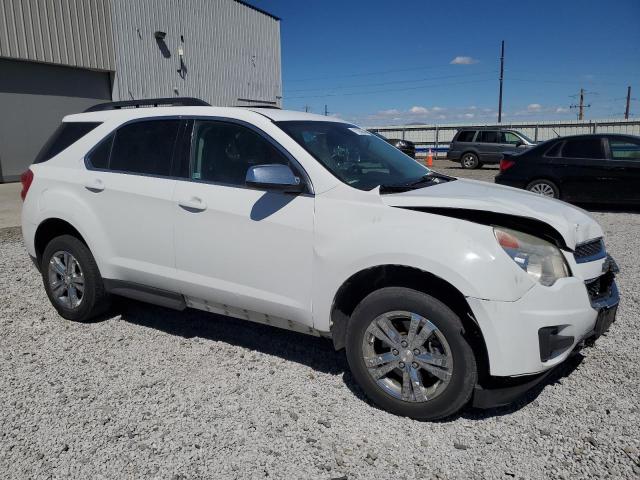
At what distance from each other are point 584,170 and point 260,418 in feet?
29.3

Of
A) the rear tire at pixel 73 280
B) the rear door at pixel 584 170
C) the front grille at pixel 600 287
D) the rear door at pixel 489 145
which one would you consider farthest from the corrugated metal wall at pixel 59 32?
the front grille at pixel 600 287

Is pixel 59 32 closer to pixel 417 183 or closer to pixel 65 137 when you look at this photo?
pixel 65 137

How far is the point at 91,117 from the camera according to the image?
14.1 feet

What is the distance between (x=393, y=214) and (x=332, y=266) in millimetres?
464

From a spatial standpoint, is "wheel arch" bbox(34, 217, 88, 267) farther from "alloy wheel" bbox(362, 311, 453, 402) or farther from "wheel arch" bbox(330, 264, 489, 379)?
"alloy wheel" bbox(362, 311, 453, 402)

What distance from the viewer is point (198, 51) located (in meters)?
20.6

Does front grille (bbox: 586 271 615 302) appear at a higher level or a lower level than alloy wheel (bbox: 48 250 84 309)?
higher

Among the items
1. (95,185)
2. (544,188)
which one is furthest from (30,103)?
(544,188)

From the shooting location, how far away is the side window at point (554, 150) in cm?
1012

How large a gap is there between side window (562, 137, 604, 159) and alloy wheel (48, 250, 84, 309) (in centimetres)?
906

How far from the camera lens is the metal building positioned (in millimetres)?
14570

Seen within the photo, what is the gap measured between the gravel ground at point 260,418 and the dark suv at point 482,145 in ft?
62.2

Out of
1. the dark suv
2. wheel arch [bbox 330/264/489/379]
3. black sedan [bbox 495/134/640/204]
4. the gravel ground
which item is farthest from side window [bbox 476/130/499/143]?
wheel arch [bbox 330/264/489/379]

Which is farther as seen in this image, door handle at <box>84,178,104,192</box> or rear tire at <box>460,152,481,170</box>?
rear tire at <box>460,152,481,170</box>
